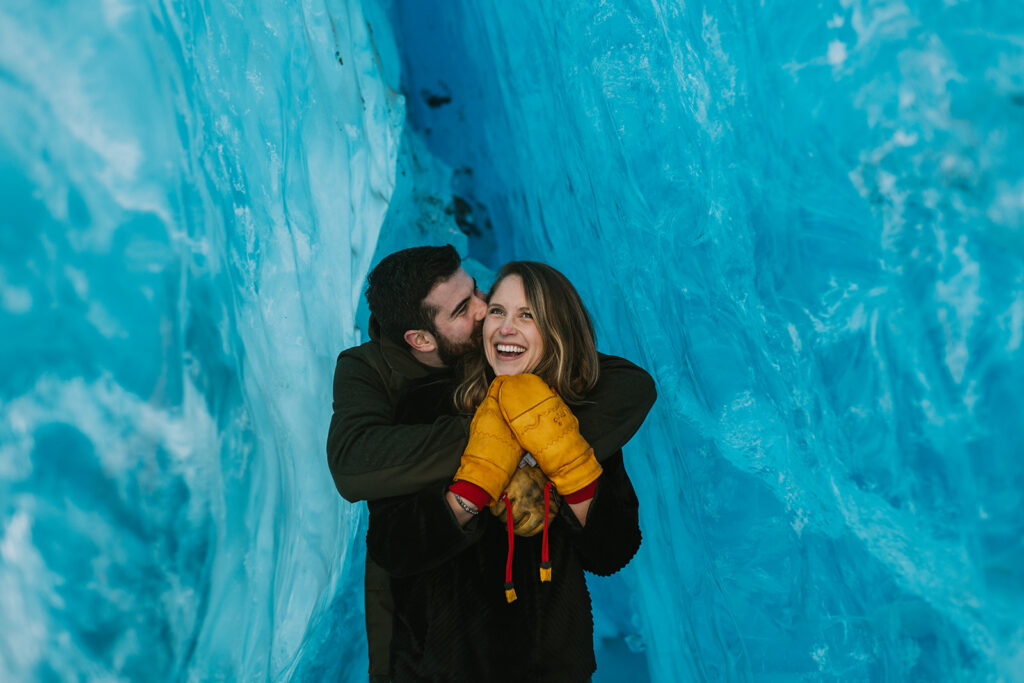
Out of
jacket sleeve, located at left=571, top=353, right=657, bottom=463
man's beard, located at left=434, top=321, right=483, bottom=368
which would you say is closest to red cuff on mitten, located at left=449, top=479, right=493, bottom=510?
jacket sleeve, located at left=571, top=353, right=657, bottom=463

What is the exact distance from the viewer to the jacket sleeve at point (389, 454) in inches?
50.9

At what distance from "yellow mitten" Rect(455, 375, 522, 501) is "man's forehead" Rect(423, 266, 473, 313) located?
39 cm

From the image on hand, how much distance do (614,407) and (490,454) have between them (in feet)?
0.98

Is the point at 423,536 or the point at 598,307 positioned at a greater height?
the point at 598,307

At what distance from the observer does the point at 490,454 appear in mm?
1258

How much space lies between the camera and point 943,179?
1.44m

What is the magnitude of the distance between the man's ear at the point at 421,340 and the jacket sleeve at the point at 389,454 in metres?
0.28

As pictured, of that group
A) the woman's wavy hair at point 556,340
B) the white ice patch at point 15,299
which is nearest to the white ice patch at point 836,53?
the woman's wavy hair at point 556,340

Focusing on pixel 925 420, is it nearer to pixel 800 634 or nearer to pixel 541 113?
pixel 800 634

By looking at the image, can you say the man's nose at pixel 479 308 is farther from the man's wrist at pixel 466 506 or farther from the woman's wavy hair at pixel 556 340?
the man's wrist at pixel 466 506

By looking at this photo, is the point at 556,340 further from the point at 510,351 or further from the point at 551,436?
the point at 551,436

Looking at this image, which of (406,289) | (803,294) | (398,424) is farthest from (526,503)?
(803,294)

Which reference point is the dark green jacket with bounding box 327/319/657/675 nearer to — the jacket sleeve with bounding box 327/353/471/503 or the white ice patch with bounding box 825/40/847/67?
the jacket sleeve with bounding box 327/353/471/503

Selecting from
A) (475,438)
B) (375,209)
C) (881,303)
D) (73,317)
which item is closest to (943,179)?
(881,303)
